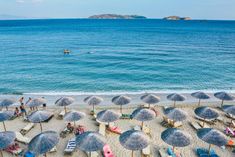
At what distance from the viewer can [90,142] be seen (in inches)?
444

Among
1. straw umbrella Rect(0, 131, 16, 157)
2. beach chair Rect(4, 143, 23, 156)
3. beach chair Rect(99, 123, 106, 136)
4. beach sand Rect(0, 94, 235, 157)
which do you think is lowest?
beach sand Rect(0, 94, 235, 157)

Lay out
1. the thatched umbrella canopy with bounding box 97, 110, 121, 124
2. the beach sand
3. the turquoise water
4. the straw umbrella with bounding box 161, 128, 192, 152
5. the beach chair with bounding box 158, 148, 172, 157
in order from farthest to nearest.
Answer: the turquoise water < the thatched umbrella canopy with bounding box 97, 110, 121, 124 < the beach sand < the beach chair with bounding box 158, 148, 172, 157 < the straw umbrella with bounding box 161, 128, 192, 152

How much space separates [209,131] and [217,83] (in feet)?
63.8

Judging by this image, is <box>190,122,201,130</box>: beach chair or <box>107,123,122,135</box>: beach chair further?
<box>190,122,201,130</box>: beach chair

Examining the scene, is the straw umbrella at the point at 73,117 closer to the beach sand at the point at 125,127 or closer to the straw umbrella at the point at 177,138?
the beach sand at the point at 125,127

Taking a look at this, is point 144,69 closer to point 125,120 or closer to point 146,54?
point 146,54

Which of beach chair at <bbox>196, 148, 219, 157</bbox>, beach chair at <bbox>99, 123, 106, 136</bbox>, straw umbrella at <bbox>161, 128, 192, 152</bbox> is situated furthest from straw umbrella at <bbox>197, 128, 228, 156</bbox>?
beach chair at <bbox>99, 123, 106, 136</bbox>

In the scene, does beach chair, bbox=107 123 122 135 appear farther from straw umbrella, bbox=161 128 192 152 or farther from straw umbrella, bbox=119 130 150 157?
straw umbrella, bbox=161 128 192 152

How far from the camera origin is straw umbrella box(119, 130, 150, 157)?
1111cm

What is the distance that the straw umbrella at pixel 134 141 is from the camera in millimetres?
11109

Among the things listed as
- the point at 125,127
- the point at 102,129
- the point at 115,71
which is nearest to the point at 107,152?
the point at 102,129

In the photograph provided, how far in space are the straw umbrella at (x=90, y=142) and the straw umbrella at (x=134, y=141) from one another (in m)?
1.17

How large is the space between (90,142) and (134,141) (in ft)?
7.58

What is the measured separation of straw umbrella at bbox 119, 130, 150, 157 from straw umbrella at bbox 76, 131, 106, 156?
1172 mm
